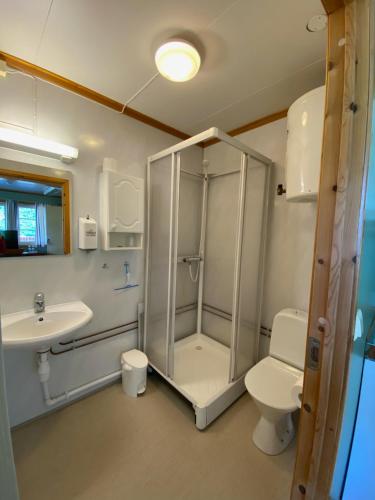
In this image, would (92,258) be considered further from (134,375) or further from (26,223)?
(134,375)

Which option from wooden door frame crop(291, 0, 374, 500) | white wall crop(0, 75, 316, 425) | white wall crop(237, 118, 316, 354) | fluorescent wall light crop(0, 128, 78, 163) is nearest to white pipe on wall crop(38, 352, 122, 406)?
white wall crop(0, 75, 316, 425)

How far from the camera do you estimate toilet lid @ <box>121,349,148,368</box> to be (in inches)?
75.1

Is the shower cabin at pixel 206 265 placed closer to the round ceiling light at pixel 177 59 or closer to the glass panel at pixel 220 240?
the glass panel at pixel 220 240

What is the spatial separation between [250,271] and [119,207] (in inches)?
51.0

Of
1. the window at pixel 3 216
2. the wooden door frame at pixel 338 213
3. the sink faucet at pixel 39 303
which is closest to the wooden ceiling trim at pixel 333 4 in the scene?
the wooden door frame at pixel 338 213

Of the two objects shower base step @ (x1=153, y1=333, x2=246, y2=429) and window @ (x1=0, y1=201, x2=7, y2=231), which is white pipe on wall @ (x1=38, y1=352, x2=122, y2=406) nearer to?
shower base step @ (x1=153, y1=333, x2=246, y2=429)

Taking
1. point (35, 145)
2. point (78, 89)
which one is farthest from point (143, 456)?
point (78, 89)

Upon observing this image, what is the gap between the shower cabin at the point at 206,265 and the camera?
5.90 ft

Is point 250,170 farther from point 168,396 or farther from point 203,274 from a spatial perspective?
point 168,396

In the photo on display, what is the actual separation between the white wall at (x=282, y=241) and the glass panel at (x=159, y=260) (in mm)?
978

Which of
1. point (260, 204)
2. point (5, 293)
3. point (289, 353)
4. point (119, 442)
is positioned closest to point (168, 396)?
point (119, 442)

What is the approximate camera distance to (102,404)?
1.83 m

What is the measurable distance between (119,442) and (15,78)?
260cm

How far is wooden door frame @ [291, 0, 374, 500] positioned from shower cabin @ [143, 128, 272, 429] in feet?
2.89
